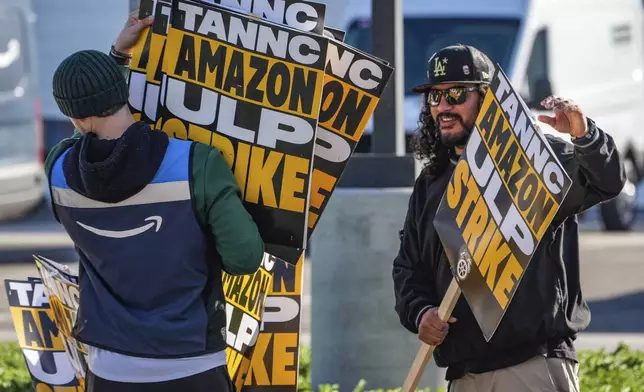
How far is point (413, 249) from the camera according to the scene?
4.08m

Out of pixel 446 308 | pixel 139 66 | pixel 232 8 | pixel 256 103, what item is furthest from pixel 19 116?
pixel 446 308

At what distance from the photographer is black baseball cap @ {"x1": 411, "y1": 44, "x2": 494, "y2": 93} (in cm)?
396

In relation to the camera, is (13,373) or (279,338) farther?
Result: (13,373)

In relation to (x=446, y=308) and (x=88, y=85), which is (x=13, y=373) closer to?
(x=446, y=308)

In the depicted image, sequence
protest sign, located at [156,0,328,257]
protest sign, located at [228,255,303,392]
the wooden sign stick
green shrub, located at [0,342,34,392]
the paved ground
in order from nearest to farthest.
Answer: protest sign, located at [156,0,328,257] < the wooden sign stick < protest sign, located at [228,255,303,392] < green shrub, located at [0,342,34,392] < the paved ground

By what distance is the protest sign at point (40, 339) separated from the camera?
473cm

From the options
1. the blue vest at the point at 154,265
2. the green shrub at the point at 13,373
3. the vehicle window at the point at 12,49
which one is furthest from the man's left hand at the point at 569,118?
the vehicle window at the point at 12,49

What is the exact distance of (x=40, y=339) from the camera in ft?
15.6

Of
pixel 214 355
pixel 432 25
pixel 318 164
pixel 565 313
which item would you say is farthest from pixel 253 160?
pixel 432 25

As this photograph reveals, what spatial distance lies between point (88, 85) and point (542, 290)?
1352 millimetres

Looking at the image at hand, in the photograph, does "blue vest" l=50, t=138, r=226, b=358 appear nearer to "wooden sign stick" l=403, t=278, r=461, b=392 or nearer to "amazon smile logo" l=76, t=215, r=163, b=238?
"amazon smile logo" l=76, t=215, r=163, b=238

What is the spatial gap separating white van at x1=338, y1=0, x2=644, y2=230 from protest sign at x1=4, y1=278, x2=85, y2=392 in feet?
24.5

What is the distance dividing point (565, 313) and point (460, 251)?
34cm

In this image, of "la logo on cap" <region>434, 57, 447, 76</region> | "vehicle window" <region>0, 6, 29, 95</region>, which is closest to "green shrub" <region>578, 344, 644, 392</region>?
"la logo on cap" <region>434, 57, 447, 76</region>
